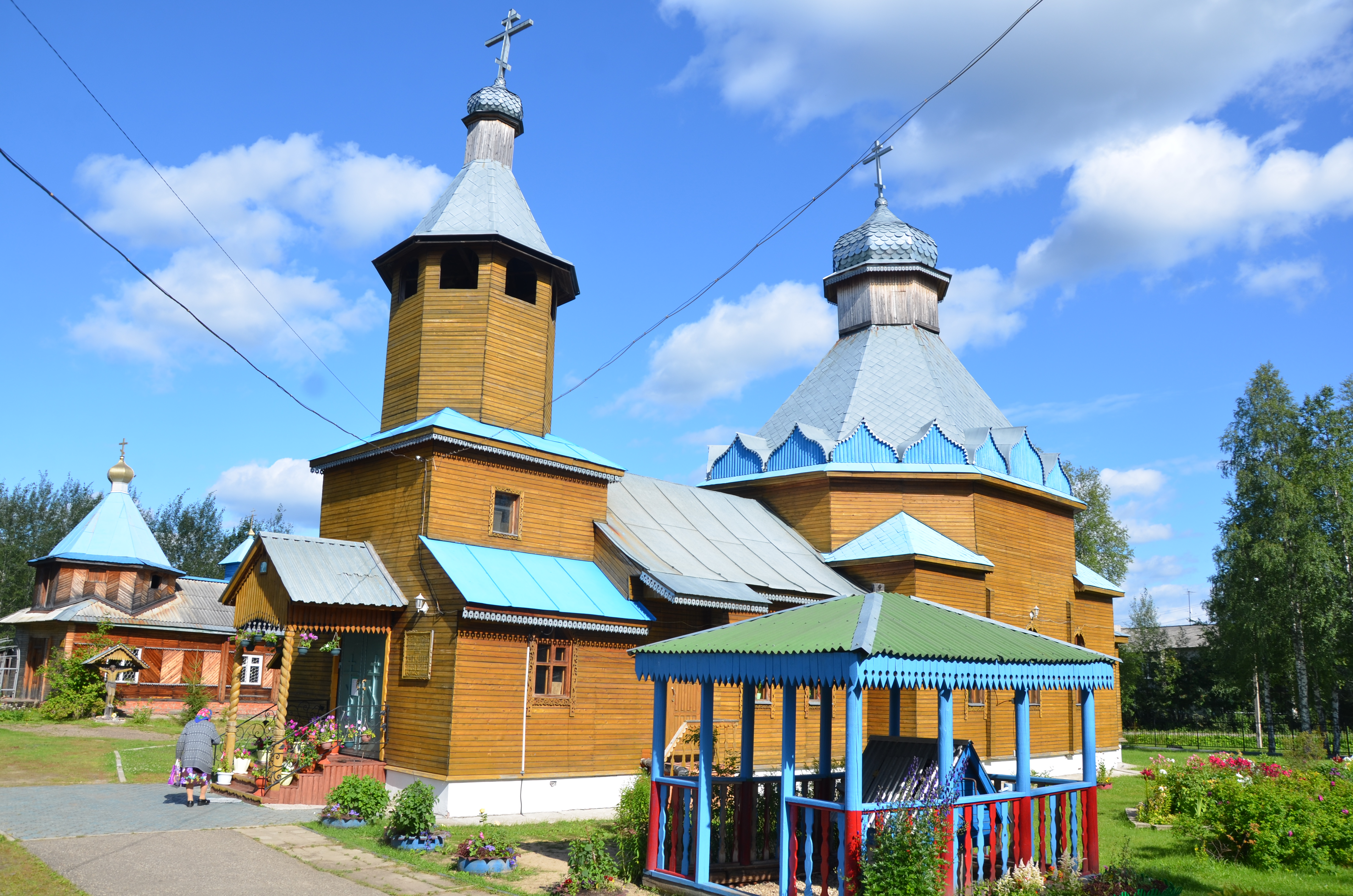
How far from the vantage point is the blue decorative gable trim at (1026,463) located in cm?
2180

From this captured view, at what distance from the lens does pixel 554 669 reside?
14.8 m

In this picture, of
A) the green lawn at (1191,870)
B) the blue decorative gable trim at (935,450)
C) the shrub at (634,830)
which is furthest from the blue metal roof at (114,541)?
the green lawn at (1191,870)

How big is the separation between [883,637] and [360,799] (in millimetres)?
7647

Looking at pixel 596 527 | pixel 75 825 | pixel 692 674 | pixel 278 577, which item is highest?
pixel 596 527

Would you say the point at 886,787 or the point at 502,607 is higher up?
the point at 502,607

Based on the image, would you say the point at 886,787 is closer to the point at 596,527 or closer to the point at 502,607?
the point at 502,607

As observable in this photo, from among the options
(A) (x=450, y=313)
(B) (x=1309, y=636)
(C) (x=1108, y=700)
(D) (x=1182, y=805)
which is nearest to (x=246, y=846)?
(A) (x=450, y=313)

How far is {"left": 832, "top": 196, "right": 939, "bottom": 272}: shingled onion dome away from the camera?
86.2 ft

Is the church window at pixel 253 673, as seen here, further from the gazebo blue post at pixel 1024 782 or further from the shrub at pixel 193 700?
the gazebo blue post at pixel 1024 782

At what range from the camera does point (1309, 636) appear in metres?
27.7

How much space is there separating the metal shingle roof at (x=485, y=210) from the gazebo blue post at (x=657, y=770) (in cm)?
1016

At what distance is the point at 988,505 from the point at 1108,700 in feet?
25.5

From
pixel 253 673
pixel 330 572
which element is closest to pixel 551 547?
pixel 330 572

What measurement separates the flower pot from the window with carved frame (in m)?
3.41
